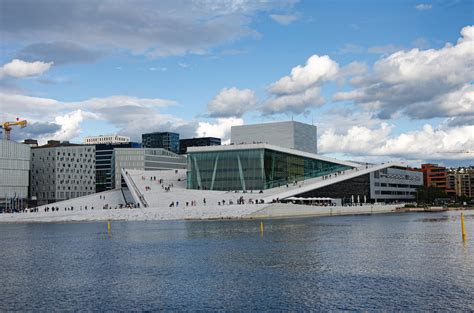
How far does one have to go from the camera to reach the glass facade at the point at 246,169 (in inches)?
3605

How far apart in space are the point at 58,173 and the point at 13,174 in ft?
55.8

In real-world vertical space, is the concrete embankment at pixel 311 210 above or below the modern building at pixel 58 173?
below

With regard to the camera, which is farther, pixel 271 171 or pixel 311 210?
pixel 271 171

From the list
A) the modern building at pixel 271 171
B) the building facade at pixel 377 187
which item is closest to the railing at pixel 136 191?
the modern building at pixel 271 171

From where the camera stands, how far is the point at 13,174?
431 ft

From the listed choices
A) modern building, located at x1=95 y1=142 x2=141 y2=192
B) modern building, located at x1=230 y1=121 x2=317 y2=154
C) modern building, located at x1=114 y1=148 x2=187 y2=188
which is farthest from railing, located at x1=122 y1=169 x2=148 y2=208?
modern building, located at x1=95 y1=142 x2=141 y2=192

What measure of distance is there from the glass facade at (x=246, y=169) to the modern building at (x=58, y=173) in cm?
6272

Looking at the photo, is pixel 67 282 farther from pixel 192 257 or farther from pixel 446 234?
pixel 446 234

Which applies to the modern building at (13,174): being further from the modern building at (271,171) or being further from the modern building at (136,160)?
the modern building at (271,171)

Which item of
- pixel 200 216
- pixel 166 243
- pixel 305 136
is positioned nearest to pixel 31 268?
pixel 166 243

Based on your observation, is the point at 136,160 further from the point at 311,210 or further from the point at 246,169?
the point at 311,210

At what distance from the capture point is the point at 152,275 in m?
25.2

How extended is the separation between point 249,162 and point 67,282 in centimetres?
6854

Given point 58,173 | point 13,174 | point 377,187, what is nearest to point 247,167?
point 377,187
